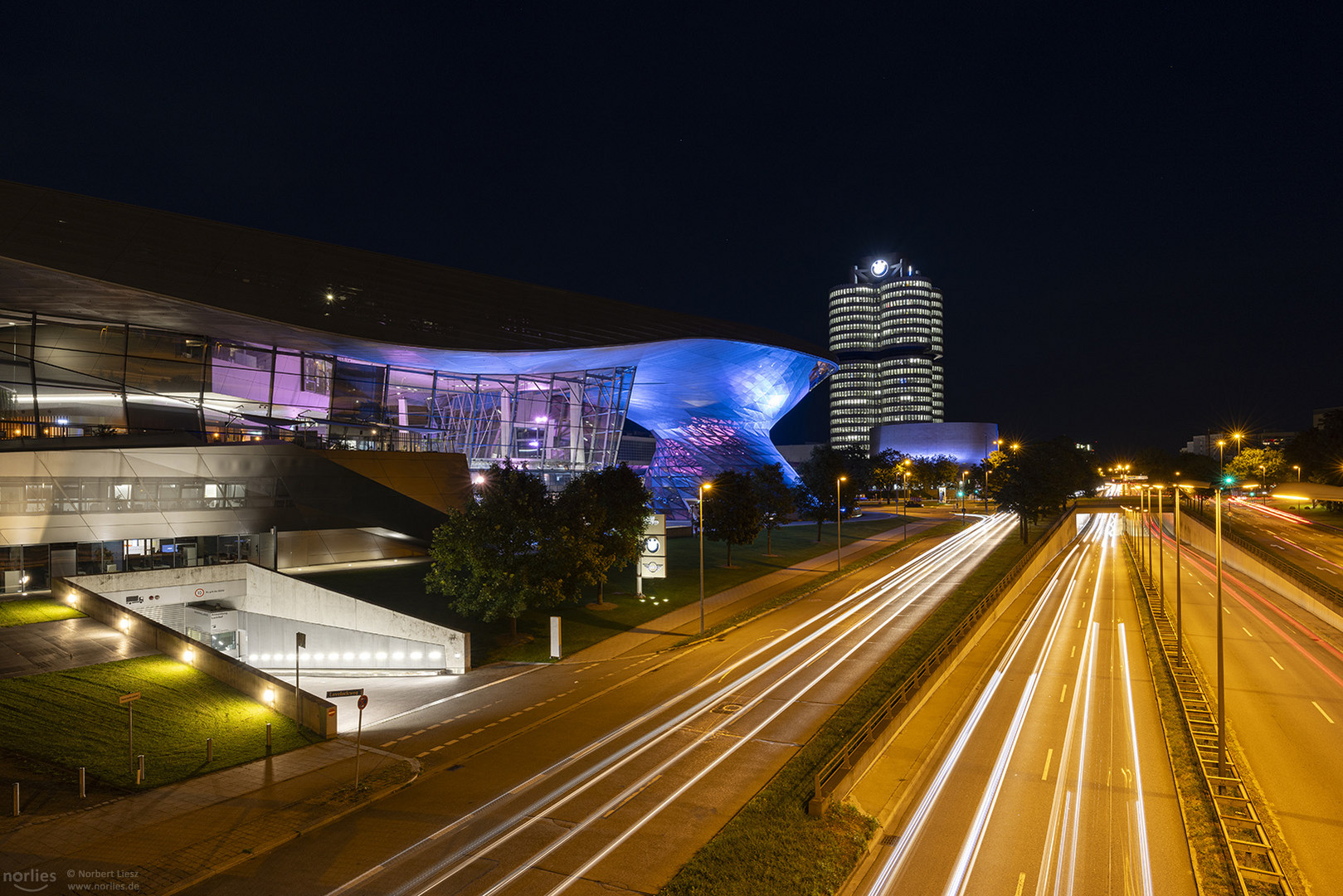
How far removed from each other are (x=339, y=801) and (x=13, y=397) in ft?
102

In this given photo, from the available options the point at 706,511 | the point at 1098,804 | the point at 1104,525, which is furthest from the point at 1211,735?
the point at 1104,525

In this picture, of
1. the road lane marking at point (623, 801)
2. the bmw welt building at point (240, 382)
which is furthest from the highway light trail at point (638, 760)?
the bmw welt building at point (240, 382)

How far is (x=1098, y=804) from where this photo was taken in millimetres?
12812

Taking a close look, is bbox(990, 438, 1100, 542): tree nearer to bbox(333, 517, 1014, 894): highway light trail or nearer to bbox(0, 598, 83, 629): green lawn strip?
bbox(333, 517, 1014, 894): highway light trail

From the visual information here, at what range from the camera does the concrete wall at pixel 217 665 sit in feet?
55.7

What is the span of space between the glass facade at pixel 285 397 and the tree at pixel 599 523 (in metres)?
16.2

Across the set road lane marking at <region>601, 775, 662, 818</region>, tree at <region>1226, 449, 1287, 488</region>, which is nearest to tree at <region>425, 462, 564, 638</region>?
road lane marking at <region>601, 775, 662, 818</region>

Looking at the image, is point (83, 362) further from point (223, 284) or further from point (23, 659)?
point (23, 659)

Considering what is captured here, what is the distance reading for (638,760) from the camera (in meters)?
14.7

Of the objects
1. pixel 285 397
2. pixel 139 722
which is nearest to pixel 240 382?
pixel 285 397

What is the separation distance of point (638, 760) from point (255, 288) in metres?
32.4

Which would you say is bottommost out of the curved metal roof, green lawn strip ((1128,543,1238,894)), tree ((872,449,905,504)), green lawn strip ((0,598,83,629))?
green lawn strip ((1128,543,1238,894))

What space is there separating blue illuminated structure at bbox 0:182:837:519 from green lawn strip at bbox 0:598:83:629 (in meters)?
6.46

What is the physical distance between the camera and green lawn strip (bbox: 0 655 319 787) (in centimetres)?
1412
